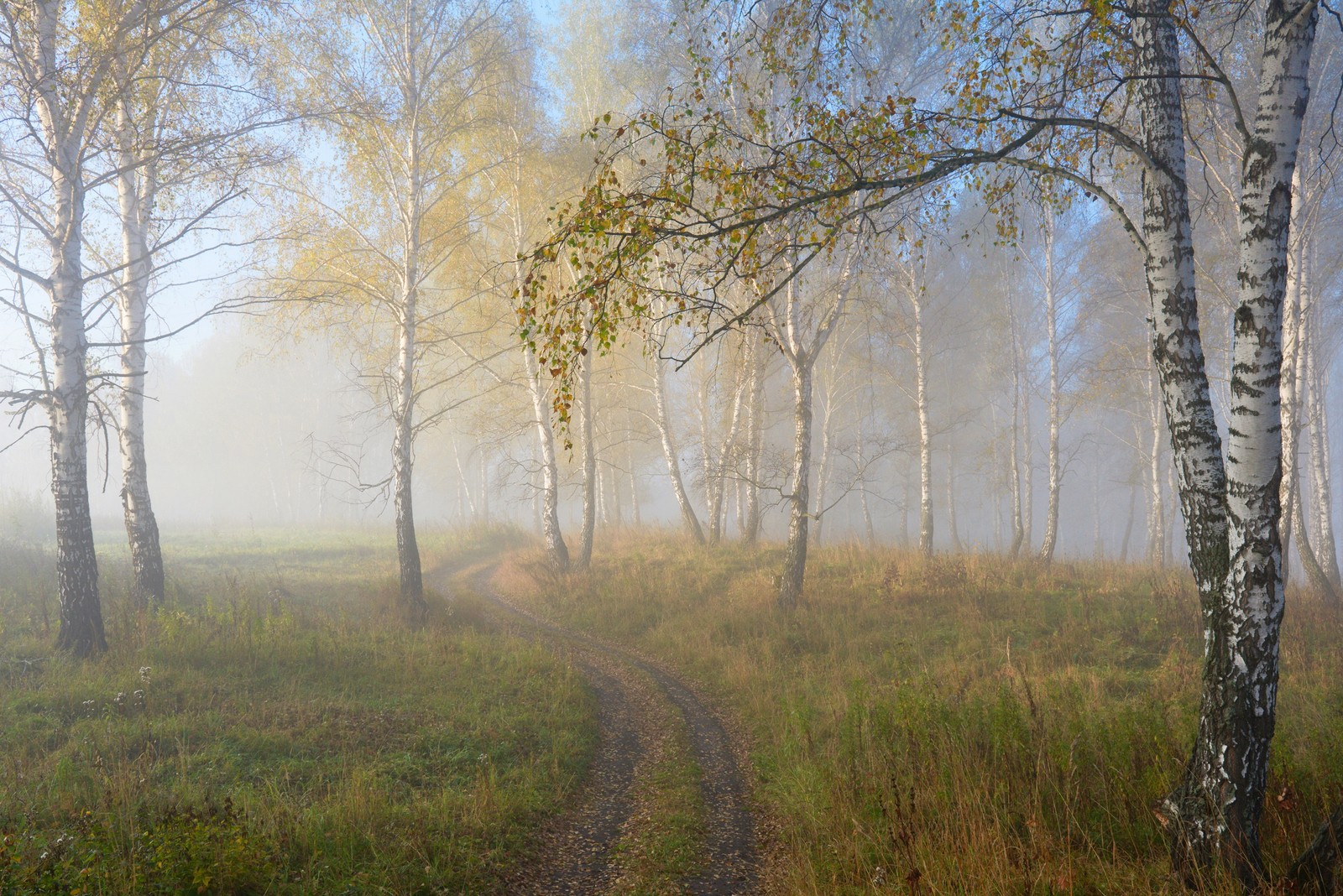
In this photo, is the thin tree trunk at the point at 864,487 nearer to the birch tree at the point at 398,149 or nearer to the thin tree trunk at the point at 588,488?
the thin tree trunk at the point at 588,488

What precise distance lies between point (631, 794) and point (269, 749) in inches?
139

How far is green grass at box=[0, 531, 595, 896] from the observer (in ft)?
14.0

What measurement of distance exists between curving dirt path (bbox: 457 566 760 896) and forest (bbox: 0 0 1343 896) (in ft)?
0.18

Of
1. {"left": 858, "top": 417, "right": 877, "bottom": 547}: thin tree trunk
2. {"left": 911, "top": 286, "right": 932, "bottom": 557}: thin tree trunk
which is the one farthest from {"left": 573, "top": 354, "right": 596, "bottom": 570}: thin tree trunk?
{"left": 911, "top": 286, "right": 932, "bottom": 557}: thin tree trunk

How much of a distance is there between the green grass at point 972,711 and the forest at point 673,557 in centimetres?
6

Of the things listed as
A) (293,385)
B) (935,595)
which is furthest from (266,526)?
(935,595)

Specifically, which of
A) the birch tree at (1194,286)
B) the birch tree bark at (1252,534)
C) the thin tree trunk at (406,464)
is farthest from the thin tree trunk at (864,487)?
the birch tree bark at (1252,534)

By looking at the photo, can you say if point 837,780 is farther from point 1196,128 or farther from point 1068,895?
point 1196,128

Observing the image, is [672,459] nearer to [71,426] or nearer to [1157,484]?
[71,426]

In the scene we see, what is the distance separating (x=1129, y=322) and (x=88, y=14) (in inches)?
1243

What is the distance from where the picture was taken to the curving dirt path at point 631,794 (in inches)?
199

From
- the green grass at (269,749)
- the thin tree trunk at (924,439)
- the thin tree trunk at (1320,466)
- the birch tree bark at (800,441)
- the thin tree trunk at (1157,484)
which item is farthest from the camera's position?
the thin tree trunk at (1157,484)

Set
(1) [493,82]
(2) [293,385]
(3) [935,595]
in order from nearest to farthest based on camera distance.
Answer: (3) [935,595]
(1) [493,82]
(2) [293,385]

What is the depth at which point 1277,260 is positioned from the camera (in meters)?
3.58
